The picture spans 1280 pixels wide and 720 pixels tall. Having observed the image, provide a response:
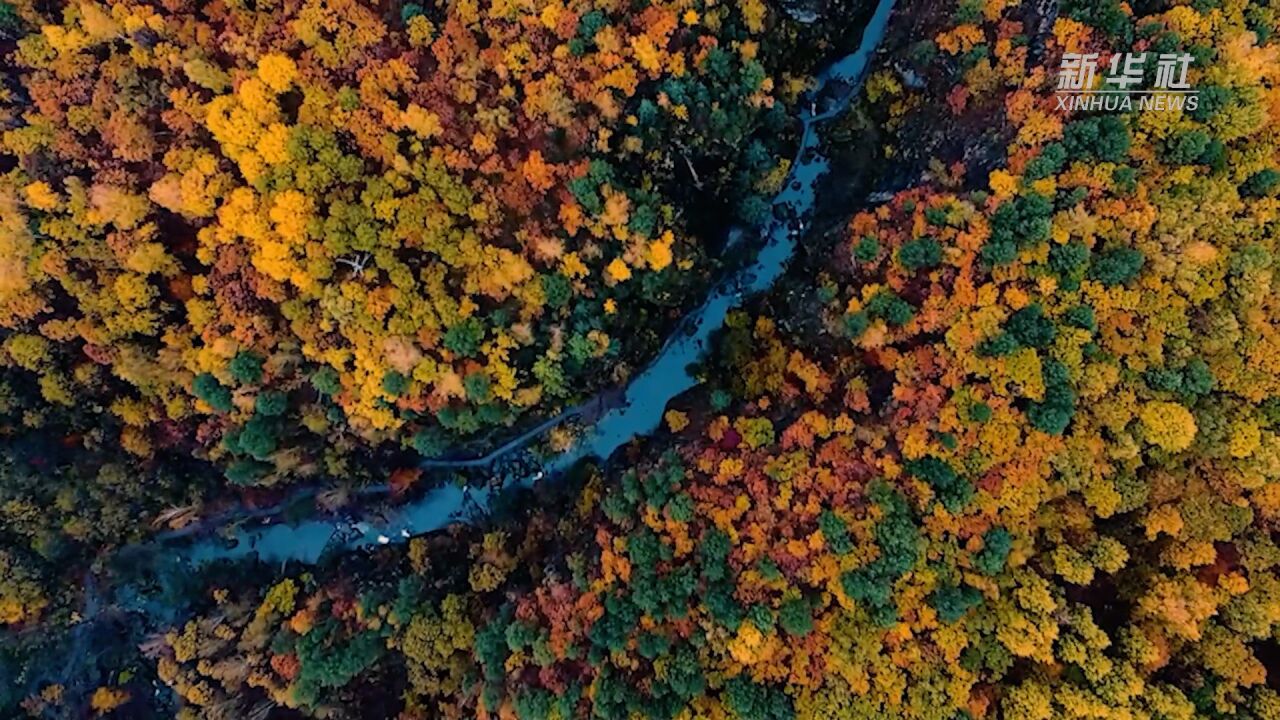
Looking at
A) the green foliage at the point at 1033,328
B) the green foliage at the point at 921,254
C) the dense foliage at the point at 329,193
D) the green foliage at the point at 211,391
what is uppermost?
the dense foliage at the point at 329,193

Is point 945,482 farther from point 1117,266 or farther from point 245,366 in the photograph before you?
point 245,366

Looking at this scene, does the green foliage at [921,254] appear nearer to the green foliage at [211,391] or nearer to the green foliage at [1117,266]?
the green foliage at [1117,266]

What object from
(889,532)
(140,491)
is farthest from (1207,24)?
(140,491)

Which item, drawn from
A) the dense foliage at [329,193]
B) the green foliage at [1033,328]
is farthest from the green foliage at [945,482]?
the dense foliage at [329,193]

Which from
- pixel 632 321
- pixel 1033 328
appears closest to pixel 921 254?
pixel 1033 328

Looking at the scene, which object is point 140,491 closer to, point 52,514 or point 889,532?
point 52,514

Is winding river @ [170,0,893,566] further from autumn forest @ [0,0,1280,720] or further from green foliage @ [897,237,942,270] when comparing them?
green foliage @ [897,237,942,270]

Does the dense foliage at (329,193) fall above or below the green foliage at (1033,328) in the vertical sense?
above

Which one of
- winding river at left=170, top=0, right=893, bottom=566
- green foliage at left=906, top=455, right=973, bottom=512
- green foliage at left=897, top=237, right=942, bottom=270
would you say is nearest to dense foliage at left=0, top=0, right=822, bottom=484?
winding river at left=170, top=0, right=893, bottom=566
